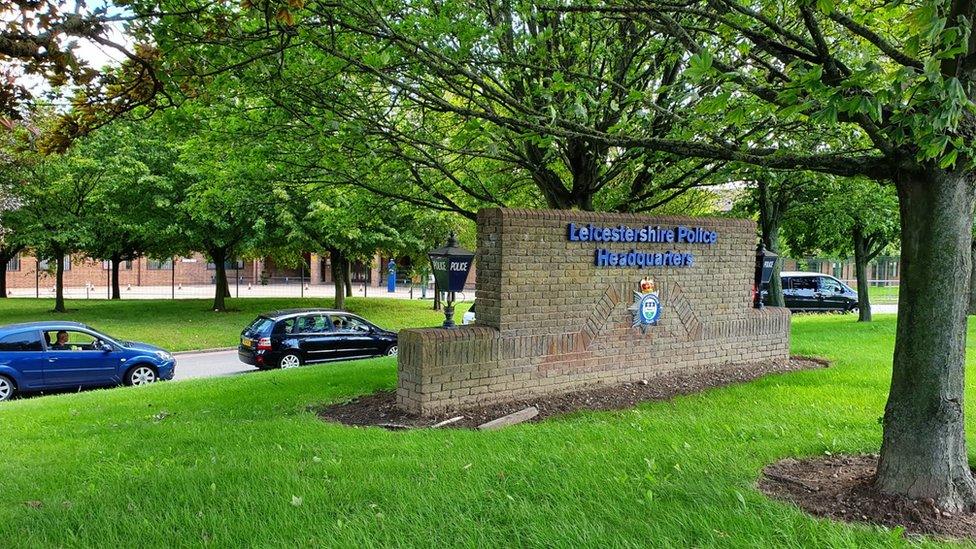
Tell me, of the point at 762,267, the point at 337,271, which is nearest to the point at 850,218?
the point at 762,267

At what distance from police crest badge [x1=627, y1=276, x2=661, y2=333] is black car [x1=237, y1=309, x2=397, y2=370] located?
843cm

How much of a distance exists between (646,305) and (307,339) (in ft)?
28.2

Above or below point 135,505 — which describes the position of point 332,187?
above

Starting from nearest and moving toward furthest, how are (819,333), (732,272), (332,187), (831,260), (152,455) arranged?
(152,455), (732,272), (332,187), (819,333), (831,260)

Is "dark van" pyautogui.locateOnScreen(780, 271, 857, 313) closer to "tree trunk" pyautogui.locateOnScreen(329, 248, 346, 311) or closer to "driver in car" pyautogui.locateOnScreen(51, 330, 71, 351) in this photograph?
"tree trunk" pyautogui.locateOnScreen(329, 248, 346, 311)

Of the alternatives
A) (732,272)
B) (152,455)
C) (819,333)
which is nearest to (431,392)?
(152,455)

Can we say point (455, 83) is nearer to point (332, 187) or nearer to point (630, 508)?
point (630, 508)

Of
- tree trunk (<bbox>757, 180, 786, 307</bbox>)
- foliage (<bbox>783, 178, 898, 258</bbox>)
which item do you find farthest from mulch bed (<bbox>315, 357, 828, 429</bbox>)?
tree trunk (<bbox>757, 180, 786, 307</bbox>)

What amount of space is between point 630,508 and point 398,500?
1496 mm

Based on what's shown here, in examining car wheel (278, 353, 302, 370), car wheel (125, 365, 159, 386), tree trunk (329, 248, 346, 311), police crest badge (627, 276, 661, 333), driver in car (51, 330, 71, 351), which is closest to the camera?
police crest badge (627, 276, 661, 333)

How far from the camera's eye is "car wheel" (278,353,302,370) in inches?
588

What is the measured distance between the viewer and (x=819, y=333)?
1653 centimetres

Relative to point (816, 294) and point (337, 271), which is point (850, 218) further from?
point (337, 271)

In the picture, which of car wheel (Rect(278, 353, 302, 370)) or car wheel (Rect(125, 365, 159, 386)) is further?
car wheel (Rect(278, 353, 302, 370))
